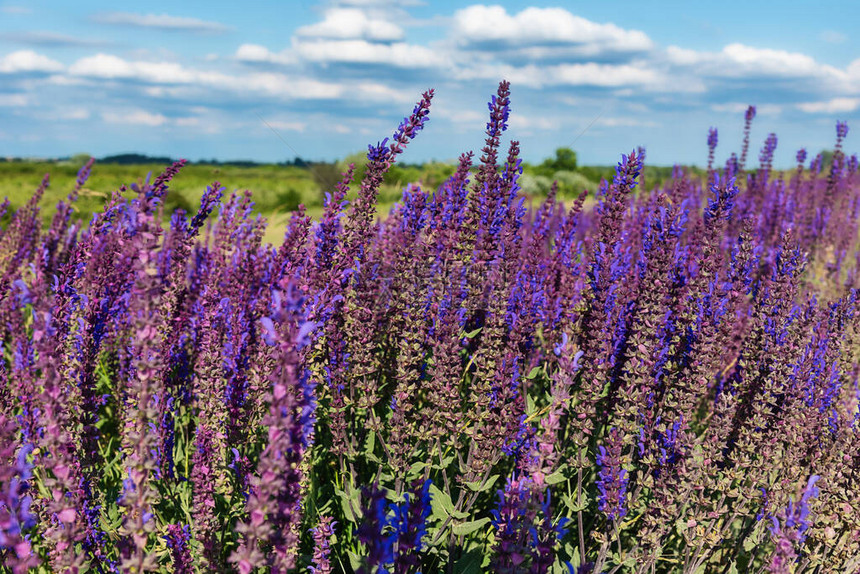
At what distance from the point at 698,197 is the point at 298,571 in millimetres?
10493

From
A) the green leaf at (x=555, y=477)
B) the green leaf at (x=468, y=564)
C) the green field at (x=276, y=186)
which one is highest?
the green field at (x=276, y=186)

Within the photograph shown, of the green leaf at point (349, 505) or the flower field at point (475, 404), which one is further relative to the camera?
the green leaf at point (349, 505)

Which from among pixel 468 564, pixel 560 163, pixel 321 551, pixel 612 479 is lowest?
pixel 468 564

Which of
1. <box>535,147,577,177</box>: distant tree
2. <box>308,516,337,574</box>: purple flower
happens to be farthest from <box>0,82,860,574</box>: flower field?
<box>535,147,577,177</box>: distant tree

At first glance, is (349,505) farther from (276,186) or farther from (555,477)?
(276,186)

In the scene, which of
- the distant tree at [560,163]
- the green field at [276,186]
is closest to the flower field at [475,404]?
the green field at [276,186]

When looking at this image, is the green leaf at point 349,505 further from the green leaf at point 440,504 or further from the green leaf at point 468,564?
the green leaf at point 468,564

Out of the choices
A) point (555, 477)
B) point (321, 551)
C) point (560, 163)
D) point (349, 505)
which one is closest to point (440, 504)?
point (349, 505)

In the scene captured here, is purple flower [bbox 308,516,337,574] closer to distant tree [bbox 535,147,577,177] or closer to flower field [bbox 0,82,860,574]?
flower field [bbox 0,82,860,574]

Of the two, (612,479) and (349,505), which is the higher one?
(612,479)

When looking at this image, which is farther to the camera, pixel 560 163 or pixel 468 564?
pixel 560 163

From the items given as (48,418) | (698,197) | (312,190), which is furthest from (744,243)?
(312,190)

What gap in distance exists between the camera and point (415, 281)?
2838 mm

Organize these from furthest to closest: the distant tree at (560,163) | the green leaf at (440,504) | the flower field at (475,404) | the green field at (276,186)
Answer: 1. the distant tree at (560,163)
2. the green field at (276,186)
3. the green leaf at (440,504)
4. the flower field at (475,404)
